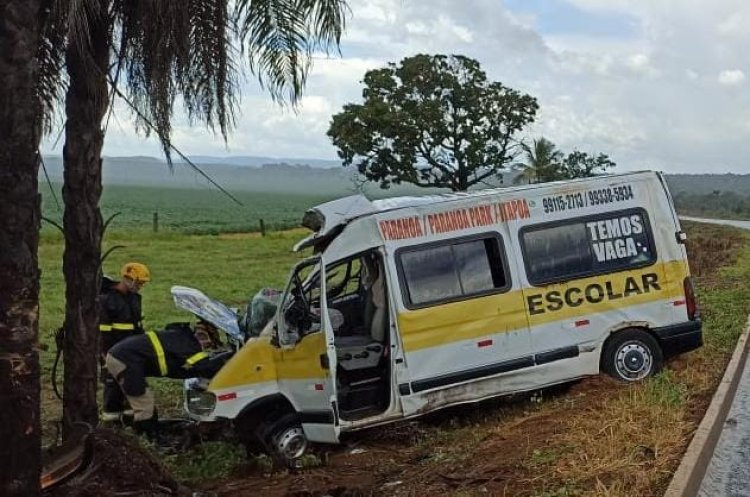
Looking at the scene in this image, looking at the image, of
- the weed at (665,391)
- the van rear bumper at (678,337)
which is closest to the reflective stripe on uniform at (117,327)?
the weed at (665,391)

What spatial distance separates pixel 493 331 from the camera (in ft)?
28.2

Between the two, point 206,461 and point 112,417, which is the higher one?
point 112,417

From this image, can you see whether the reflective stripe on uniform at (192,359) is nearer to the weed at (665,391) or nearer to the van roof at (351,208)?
the van roof at (351,208)

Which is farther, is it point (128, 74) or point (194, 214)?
A: point (194, 214)

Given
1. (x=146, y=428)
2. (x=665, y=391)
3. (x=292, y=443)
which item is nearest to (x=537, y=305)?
(x=665, y=391)

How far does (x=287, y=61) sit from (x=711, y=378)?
5382mm

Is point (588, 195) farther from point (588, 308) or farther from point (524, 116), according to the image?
point (524, 116)

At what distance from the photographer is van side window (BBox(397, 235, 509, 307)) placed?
27.5 ft

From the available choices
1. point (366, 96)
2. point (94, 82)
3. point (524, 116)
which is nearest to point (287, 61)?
point (94, 82)

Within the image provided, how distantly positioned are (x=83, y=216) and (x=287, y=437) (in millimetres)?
2762

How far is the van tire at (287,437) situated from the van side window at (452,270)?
1.56 meters

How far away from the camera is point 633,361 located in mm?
9086

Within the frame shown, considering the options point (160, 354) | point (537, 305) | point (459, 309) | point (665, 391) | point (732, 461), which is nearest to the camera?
point (732, 461)

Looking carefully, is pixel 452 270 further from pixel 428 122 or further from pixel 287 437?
pixel 428 122
